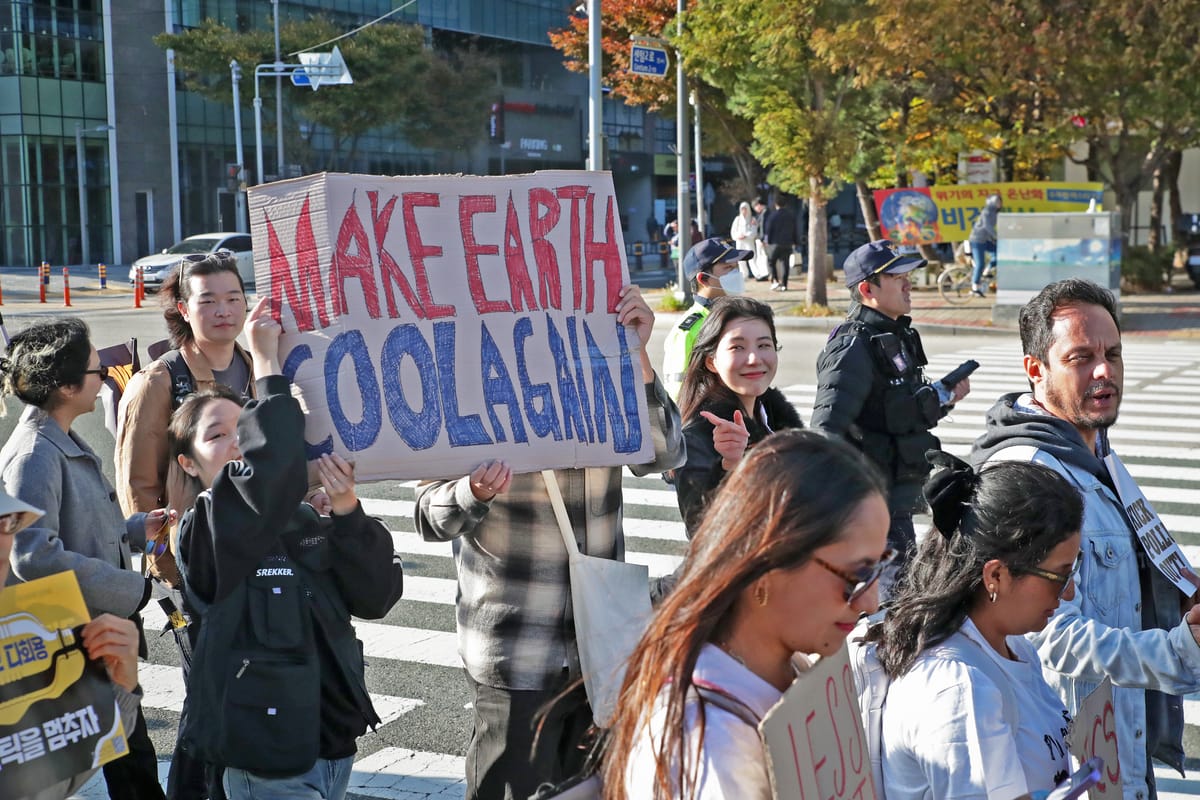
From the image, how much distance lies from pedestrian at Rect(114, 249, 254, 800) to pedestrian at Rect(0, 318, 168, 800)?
0.41ft

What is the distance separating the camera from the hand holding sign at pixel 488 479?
3568 millimetres

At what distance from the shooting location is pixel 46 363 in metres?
4.28

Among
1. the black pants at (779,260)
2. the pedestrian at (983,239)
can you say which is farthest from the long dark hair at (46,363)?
the black pants at (779,260)

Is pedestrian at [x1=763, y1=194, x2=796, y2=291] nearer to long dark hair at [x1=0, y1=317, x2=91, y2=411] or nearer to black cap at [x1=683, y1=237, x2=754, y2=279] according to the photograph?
black cap at [x1=683, y1=237, x2=754, y2=279]

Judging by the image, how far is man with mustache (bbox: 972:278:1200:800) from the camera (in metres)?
3.13

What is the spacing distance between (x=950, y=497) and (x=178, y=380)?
3.11 meters

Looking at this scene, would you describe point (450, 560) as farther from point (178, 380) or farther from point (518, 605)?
point (518, 605)

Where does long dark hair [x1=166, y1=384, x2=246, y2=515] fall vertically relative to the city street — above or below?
above

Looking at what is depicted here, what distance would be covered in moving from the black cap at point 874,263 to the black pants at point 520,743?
122 inches

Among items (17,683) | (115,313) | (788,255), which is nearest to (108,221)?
(115,313)

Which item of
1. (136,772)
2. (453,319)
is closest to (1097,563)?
(453,319)

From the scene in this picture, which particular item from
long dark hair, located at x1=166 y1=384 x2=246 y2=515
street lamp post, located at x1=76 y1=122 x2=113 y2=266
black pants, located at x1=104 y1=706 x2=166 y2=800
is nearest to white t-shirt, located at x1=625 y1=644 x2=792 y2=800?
long dark hair, located at x1=166 y1=384 x2=246 y2=515

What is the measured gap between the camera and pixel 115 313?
2759cm

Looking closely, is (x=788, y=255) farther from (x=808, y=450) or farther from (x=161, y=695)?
(x=808, y=450)
